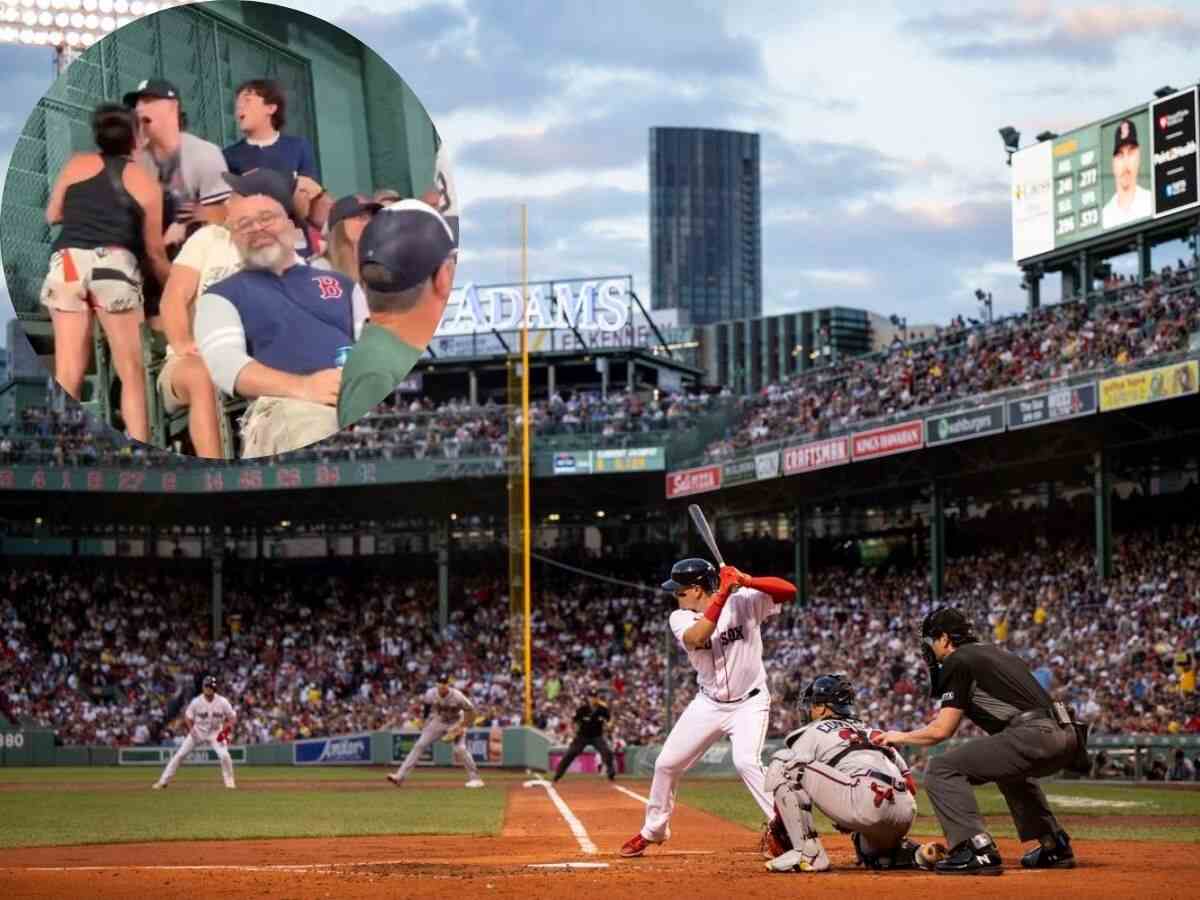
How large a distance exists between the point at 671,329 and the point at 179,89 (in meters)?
66.4

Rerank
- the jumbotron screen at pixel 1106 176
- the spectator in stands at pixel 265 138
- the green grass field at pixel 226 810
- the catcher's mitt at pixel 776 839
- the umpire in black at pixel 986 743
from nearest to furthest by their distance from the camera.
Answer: the umpire in black at pixel 986 743 < the catcher's mitt at pixel 776 839 < the spectator in stands at pixel 265 138 < the green grass field at pixel 226 810 < the jumbotron screen at pixel 1106 176

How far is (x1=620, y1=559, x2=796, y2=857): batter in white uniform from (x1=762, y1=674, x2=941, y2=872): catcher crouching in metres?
0.93

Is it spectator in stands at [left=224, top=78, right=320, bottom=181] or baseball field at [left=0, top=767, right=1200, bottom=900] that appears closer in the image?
baseball field at [left=0, top=767, right=1200, bottom=900]

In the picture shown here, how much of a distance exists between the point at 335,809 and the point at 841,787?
482 inches

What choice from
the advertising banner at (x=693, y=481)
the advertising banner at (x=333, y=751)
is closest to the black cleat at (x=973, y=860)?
the advertising banner at (x=333, y=751)

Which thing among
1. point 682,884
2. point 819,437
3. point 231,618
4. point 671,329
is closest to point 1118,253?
point 819,437

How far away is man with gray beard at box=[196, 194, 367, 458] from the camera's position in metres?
12.1

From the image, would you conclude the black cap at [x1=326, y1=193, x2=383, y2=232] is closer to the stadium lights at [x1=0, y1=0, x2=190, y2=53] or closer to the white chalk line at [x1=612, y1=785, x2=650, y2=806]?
the white chalk line at [x1=612, y1=785, x2=650, y2=806]

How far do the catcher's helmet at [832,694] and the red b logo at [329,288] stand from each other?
421 cm

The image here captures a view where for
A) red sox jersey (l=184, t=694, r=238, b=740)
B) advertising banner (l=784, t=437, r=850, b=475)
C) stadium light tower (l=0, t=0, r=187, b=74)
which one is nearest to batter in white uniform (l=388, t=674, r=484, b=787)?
red sox jersey (l=184, t=694, r=238, b=740)

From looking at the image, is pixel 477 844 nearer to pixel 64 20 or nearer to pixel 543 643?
pixel 64 20

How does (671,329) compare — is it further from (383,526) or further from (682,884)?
(682,884)

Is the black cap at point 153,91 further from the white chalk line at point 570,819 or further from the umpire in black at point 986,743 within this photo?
the umpire in black at point 986,743

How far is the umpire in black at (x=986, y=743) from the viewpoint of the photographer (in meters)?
10.5
